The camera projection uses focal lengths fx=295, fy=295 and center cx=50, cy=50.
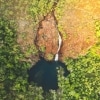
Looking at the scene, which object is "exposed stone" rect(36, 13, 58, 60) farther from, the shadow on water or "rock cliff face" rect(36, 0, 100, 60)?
the shadow on water

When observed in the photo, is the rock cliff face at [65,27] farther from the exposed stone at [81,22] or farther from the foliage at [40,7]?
the foliage at [40,7]

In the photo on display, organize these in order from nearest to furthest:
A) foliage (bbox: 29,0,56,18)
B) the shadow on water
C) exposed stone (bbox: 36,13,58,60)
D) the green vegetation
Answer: the green vegetation, foliage (bbox: 29,0,56,18), the shadow on water, exposed stone (bbox: 36,13,58,60)

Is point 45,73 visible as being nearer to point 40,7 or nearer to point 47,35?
point 47,35

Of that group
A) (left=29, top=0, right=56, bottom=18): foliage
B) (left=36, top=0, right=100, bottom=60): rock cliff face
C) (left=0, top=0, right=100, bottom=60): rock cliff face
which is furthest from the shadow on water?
(left=29, top=0, right=56, bottom=18): foliage

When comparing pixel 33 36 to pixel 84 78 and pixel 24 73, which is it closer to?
pixel 24 73

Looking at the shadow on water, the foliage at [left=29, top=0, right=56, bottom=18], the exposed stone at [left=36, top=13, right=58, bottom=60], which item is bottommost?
the shadow on water

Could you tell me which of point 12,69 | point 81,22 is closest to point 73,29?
point 81,22

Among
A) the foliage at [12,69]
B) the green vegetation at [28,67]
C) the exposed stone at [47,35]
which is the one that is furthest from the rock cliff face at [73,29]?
the foliage at [12,69]
